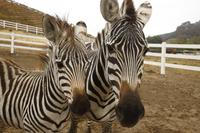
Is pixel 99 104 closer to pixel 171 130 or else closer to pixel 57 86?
pixel 57 86

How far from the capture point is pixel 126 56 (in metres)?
3.12

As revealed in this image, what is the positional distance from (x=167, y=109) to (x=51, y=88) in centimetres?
501

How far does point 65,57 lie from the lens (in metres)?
3.68

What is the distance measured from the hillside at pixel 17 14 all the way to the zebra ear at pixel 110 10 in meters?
46.6

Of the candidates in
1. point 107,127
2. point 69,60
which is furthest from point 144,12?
point 107,127

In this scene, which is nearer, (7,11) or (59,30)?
(59,30)

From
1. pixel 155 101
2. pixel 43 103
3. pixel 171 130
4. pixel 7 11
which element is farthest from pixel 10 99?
pixel 7 11

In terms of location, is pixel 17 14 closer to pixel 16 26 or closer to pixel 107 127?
pixel 16 26

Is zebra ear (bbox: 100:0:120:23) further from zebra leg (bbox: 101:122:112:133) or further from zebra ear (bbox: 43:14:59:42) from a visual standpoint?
zebra leg (bbox: 101:122:112:133)

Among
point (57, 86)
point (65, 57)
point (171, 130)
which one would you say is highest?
point (65, 57)

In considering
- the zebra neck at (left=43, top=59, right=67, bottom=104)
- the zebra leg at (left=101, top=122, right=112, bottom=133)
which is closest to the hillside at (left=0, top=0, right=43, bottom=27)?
the zebra leg at (left=101, top=122, right=112, bottom=133)

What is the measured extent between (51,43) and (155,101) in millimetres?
5768

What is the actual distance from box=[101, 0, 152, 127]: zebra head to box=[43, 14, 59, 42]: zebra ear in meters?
0.68

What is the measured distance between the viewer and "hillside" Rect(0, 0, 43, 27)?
1961 inches
